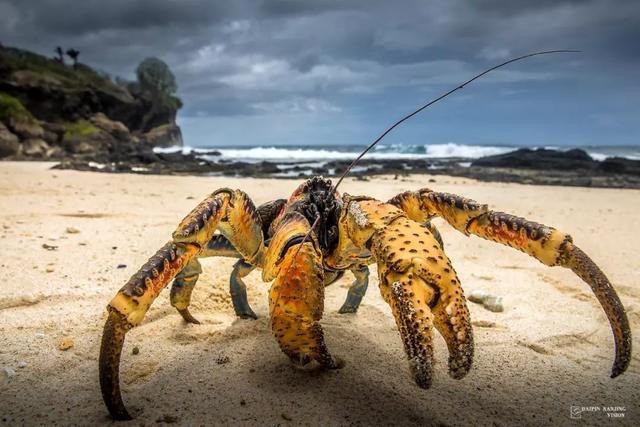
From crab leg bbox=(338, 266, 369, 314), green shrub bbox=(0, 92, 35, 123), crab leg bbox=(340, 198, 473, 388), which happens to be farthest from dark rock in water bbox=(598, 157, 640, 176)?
green shrub bbox=(0, 92, 35, 123)

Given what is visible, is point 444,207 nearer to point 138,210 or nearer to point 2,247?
point 2,247

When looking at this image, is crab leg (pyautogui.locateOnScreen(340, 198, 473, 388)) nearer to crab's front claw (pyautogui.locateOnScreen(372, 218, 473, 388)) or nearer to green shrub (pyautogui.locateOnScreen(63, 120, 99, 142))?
crab's front claw (pyautogui.locateOnScreen(372, 218, 473, 388))

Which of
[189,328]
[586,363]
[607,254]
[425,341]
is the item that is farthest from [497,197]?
[425,341]

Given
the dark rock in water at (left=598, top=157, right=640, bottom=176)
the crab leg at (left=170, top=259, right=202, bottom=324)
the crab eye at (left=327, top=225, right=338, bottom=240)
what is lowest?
the crab leg at (left=170, top=259, right=202, bottom=324)

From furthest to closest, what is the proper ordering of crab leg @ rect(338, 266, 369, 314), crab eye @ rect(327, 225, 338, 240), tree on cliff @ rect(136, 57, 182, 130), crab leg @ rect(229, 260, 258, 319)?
tree on cliff @ rect(136, 57, 182, 130) < crab leg @ rect(338, 266, 369, 314) < crab leg @ rect(229, 260, 258, 319) < crab eye @ rect(327, 225, 338, 240)

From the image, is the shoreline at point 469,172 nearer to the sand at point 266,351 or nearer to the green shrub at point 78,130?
the sand at point 266,351

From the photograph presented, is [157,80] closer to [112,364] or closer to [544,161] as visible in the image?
[544,161]

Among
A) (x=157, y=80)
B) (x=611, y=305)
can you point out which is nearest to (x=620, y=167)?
(x=611, y=305)
